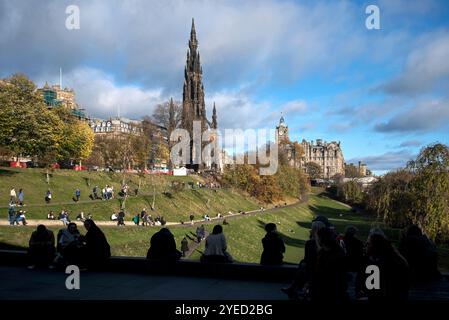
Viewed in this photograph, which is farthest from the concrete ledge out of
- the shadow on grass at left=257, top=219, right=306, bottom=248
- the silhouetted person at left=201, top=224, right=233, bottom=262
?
the shadow on grass at left=257, top=219, right=306, bottom=248

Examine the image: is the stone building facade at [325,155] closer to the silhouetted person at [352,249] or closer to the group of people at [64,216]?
the group of people at [64,216]

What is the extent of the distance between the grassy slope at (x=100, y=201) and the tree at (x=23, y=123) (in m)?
2.59

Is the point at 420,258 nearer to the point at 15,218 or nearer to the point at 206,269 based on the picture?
the point at 206,269

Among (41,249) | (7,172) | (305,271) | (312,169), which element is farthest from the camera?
(312,169)

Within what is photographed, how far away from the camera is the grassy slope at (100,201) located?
32500mm

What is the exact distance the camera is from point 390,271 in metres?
5.52

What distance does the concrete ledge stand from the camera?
8781 mm

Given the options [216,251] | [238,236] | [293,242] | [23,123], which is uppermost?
[23,123]

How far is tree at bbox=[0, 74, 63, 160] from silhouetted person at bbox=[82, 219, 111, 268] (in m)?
34.5

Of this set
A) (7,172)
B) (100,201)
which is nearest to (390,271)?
(100,201)

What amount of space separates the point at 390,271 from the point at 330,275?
781mm

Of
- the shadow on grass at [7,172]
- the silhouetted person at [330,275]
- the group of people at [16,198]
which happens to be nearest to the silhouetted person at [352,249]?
the silhouetted person at [330,275]
